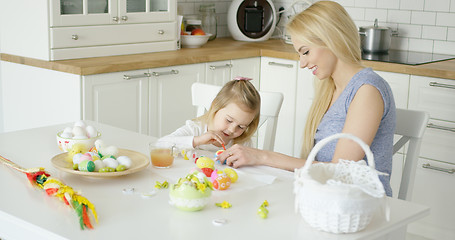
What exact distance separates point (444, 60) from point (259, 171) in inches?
85.4

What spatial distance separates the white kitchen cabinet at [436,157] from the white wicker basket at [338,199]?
6.79ft

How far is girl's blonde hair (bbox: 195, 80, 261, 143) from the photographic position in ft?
7.80

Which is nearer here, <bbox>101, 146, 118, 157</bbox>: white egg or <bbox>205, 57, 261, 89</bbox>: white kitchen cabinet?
<bbox>101, 146, 118, 157</bbox>: white egg

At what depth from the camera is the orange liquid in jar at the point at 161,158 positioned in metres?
1.97

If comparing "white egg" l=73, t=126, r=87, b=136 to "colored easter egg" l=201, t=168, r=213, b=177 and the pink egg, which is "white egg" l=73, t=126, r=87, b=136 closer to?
the pink egg

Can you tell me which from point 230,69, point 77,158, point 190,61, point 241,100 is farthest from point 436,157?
point 77,158

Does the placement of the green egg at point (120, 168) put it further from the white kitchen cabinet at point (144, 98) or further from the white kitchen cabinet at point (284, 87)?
the white kitchen cabinet at point (284, 87)

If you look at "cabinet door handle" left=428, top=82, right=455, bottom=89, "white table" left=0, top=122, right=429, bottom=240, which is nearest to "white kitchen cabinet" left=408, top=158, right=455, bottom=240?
"cabinet door handle" left=428, top=82, right=455, bottom=89

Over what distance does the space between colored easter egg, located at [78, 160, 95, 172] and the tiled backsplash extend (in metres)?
2.66

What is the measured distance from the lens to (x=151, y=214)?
160 cm

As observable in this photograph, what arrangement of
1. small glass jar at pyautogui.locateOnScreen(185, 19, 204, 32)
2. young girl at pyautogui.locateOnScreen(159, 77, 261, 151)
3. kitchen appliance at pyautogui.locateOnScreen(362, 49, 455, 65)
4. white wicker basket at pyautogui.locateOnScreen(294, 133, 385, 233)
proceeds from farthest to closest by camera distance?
small glass jar at pyautogui.locateOnScreen(185, 19, 204, 32) → kitchen appliance at pyautogui.locateOnScreen(362, 49, 455, 65) → young girl at pyautogui.locateOnScreen(159, 77, 261, 151) → white wicker basket at pyautogui.locateOnScreen(294, 133, 385, 233)

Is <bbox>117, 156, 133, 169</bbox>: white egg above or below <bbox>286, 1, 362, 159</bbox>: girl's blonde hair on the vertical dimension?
below

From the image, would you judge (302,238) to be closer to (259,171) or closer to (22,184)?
(259,171)

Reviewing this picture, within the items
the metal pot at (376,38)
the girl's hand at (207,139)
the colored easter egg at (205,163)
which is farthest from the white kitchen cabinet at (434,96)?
the colored easter egg at (205,163)
